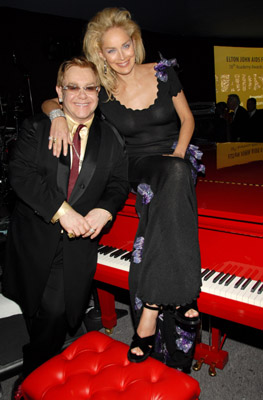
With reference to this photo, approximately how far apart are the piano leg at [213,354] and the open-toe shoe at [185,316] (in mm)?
726

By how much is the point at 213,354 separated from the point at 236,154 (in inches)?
75.7

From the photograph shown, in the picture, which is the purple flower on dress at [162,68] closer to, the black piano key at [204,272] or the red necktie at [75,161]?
the red necktie at [75,161]

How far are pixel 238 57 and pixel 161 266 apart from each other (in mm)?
12473

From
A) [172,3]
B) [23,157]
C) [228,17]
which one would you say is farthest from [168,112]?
[228,17]

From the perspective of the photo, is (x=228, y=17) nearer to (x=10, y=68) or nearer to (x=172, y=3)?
(x=172, y=3)

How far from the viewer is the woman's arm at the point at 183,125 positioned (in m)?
2.24

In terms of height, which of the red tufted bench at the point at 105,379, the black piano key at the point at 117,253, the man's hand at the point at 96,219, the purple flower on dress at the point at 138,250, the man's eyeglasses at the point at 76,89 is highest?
the man's eyeglasses at the point at 76,89

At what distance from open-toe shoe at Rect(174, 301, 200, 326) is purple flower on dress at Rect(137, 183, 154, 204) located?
573mm

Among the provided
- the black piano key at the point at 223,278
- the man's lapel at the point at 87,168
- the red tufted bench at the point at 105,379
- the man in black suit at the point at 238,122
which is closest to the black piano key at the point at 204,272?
the black piano key at the point at 223,278

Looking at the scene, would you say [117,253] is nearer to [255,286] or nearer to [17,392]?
[255,286]

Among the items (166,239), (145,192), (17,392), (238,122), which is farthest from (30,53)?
(166,239)

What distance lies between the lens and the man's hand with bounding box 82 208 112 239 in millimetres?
2010

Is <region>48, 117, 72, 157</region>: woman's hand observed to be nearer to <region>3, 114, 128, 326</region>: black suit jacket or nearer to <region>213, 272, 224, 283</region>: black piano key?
<region>3, 114, 128, 326</region>: black suit jacket

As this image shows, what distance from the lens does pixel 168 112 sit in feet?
7.56
